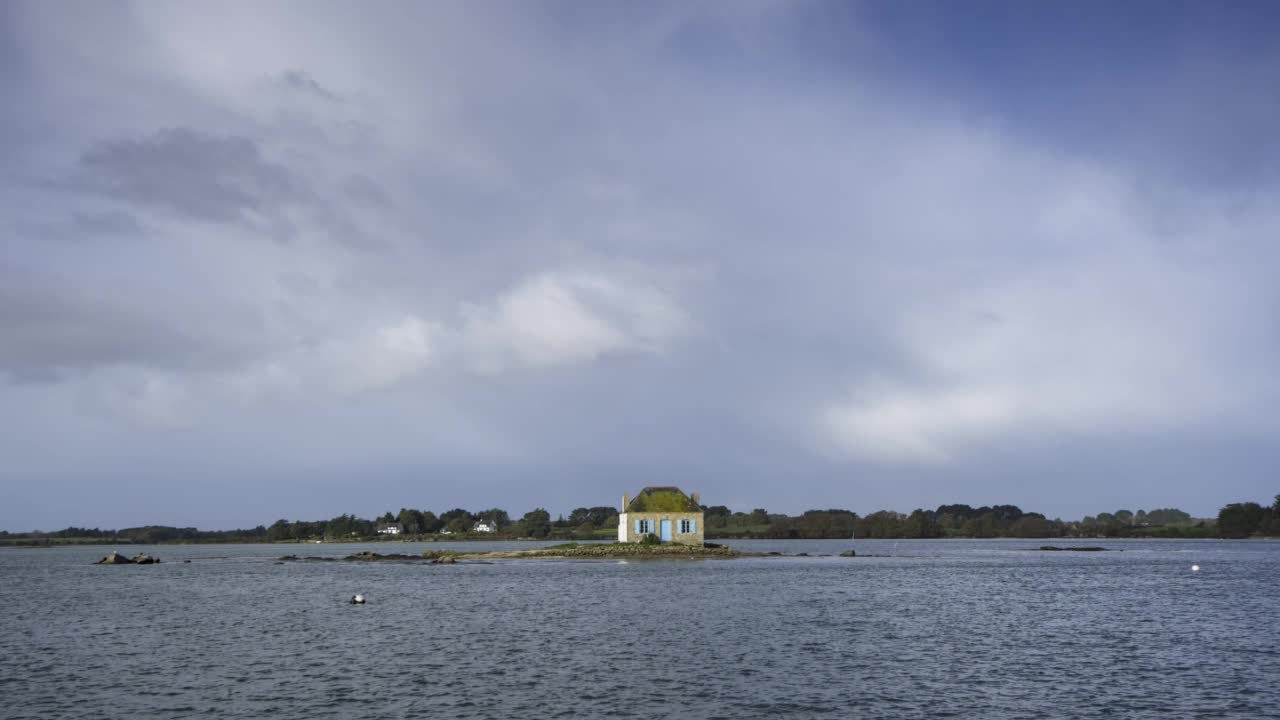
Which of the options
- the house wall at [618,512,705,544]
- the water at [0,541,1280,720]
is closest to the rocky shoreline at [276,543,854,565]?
the house wall at [618,512,705,544]

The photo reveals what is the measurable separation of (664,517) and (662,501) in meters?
2.10

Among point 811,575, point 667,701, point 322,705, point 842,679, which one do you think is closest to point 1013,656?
point 842,679

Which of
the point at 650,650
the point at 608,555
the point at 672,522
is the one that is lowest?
the point at 650,650

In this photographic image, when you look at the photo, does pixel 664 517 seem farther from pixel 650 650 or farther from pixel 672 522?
pixel 650 650

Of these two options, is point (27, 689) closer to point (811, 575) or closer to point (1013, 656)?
point (1013, 656)

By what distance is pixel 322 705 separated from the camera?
90.8ft

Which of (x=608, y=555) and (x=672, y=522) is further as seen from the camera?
(x=672, y=522)

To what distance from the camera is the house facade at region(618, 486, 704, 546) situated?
104 metres

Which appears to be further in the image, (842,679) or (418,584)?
(418,584)

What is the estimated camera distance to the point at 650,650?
37.8 m

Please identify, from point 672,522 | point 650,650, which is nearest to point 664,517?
point 672,522

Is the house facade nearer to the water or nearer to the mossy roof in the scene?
the mossy roof

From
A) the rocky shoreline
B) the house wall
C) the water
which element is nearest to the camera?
the water

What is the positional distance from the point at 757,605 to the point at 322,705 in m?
30.3
